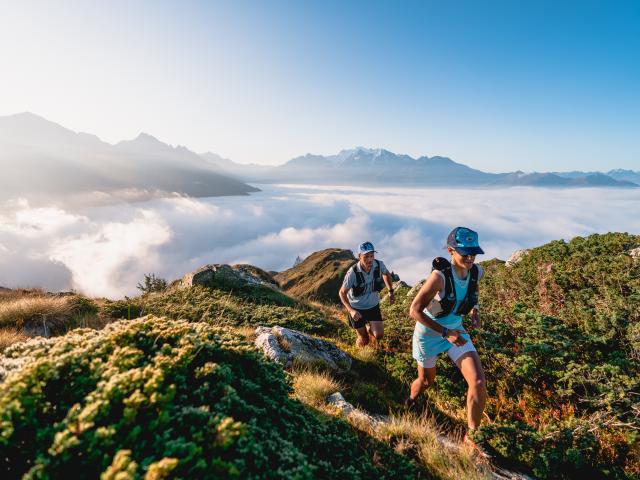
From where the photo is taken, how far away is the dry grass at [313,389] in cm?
510

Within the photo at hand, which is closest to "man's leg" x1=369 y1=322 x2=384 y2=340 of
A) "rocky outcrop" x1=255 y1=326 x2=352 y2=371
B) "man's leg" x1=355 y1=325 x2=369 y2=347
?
"man's leg" x1=355 y1=325 x2=369 y2=347

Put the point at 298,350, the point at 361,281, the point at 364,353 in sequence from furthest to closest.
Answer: the point at 361,281, the point at 364,353, the point at 298,350

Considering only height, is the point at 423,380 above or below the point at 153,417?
below

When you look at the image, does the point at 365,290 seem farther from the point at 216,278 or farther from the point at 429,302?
the point at 216,278

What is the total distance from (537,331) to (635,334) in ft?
4.92

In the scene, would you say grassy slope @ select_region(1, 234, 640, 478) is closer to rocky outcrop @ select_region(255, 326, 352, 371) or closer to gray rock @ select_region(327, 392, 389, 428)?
gray rock @ select_region(327, 392, 389, 428)

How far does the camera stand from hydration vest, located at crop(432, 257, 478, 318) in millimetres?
4684

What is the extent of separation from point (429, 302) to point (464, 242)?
102 centimetres

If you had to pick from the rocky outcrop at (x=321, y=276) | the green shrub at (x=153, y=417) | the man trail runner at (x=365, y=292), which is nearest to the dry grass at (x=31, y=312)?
the green shrub at (x=153, y=417)

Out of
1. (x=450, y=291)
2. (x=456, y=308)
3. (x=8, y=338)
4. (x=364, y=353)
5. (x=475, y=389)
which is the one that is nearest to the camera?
(x=475, y=389)

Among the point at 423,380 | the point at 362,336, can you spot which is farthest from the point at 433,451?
the point at 362,336

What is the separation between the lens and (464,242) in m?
4.63

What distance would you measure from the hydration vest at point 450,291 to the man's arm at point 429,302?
6.8 inches

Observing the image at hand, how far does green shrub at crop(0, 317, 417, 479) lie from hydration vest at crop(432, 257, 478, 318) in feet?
7.42
